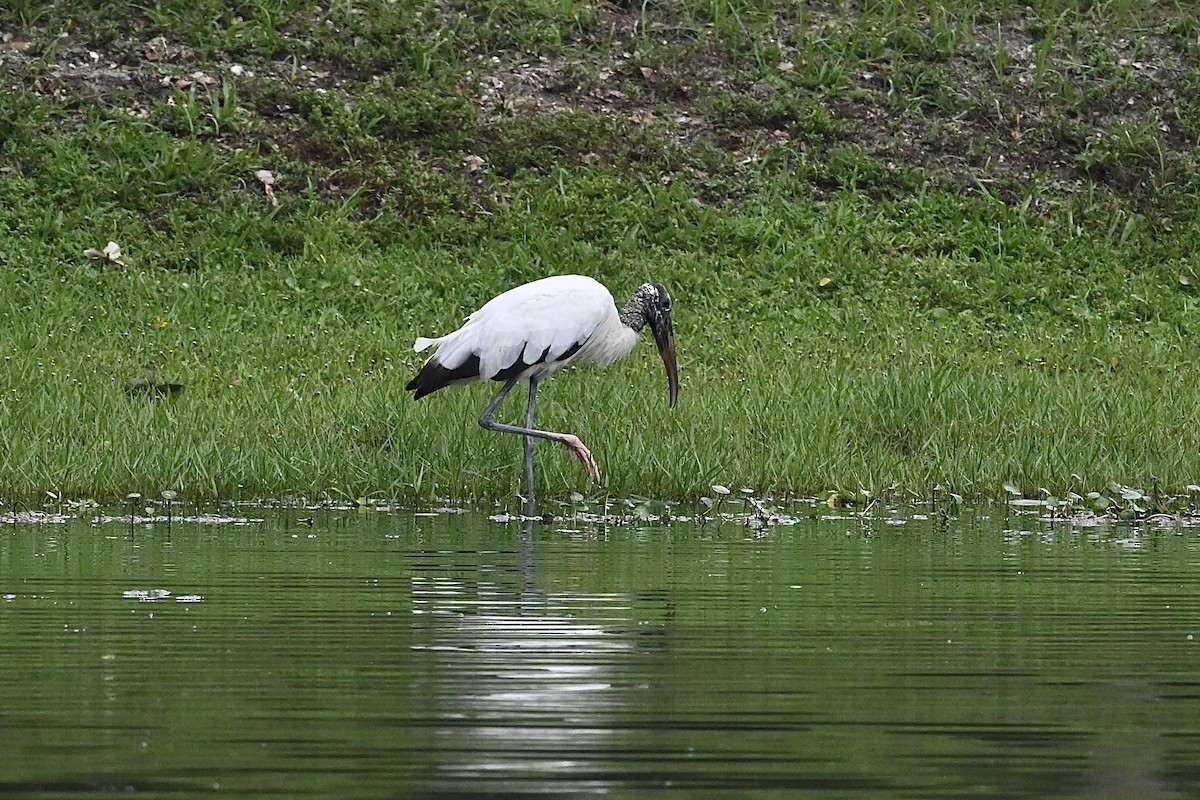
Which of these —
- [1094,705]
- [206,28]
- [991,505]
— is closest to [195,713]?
[1094,705]

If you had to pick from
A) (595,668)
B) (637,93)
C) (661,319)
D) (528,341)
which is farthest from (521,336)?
(637,93)

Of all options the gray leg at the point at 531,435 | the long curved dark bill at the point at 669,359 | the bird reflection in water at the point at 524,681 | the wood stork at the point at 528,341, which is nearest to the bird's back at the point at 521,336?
the wood stork at the point at 528,341

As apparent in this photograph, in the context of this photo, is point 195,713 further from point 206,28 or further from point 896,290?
point 206,28

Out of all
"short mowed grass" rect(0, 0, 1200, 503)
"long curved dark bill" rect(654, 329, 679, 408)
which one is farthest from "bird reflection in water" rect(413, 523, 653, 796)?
"long curved dark bill" rect(654, 329, 679, 408)

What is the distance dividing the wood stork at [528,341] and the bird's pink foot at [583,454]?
0.99 feet

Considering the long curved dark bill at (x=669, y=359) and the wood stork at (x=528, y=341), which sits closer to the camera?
the wood stork at (x=528, y=341)

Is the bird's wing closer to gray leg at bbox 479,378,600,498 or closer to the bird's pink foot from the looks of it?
gray leg at bbox 479,378,600,498

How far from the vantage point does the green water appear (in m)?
3.88

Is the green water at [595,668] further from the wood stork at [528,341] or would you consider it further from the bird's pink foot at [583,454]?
the wood stork at [528,341]

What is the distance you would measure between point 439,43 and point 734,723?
1585cm

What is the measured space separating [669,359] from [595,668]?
7.94 m

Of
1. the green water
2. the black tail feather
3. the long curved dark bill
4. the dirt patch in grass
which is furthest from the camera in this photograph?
the dirt patch in grass

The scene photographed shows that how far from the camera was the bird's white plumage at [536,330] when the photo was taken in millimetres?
11930

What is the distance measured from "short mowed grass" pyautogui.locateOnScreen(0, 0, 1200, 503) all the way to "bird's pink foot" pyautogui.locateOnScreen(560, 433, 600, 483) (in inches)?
4.5
